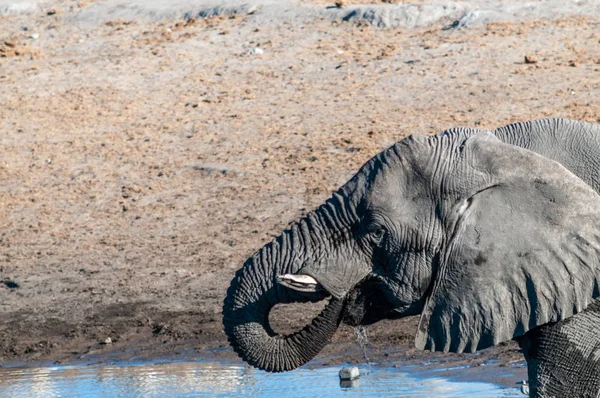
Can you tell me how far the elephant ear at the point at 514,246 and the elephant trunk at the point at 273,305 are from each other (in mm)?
463

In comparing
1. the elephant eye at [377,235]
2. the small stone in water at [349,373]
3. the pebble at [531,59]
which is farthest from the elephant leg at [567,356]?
the pebble at [531,59]

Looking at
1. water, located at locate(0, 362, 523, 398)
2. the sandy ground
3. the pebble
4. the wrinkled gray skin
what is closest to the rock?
the sandy ground

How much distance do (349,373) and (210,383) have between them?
0.89 meters

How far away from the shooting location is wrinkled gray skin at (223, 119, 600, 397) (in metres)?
4.45

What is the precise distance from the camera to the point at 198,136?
39.5ft

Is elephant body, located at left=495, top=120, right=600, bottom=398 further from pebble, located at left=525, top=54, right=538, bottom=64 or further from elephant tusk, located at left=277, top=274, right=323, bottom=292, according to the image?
pebble, located at left=525, top=54, right=538, bottom=64

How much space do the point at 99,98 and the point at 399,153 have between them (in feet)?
30.0

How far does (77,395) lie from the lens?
26.5 feet

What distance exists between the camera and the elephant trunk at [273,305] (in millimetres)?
4586

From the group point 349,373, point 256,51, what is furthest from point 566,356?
point 256,51

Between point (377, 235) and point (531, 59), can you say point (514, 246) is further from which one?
point (531, 59)

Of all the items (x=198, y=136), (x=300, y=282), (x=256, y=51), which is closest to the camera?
(x=300, y=282)

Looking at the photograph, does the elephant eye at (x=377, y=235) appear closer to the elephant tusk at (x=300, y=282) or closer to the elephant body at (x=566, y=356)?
the elephant tusk at (x=300, y=282)

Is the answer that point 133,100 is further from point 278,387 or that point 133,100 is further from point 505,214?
point 505,214
